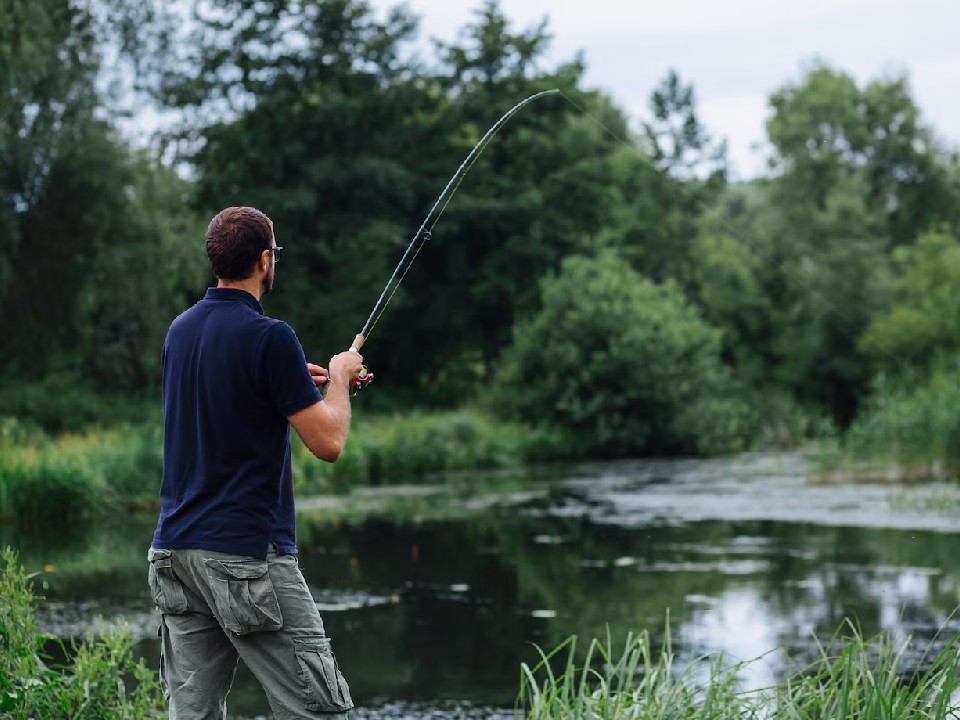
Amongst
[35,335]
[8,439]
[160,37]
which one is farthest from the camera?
[160,37]

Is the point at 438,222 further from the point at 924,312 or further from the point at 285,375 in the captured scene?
the point at 285,375

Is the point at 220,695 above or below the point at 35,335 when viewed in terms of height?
below

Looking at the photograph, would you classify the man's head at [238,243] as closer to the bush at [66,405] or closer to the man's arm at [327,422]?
the man's arm at [327,422]

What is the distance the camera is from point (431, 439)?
27938 millimetres

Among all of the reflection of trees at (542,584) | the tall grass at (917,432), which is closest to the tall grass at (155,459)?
the reflection of trees at (542,584)

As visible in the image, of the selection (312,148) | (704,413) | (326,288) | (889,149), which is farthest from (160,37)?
(889,149)

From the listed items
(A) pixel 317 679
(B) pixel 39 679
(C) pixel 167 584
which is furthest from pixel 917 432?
(C) pixel 167 584

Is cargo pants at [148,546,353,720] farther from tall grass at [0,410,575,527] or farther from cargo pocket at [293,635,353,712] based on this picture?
tall grass at [0,410,575,527]

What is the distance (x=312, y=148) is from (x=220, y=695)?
36717 mm

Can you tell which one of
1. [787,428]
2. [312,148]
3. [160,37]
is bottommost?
[787,428]

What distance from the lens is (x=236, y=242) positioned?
3664mm

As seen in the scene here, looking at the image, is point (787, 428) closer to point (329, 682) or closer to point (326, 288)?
point (326, 288)

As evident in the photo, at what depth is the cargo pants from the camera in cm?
352

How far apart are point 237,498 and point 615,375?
29.3m
